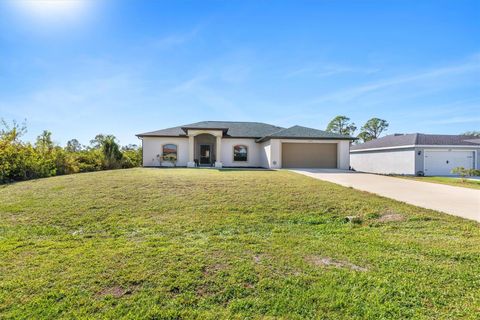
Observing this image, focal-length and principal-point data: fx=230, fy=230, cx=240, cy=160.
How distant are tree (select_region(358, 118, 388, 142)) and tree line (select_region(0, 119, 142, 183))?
49.0 m

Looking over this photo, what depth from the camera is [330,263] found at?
387cm

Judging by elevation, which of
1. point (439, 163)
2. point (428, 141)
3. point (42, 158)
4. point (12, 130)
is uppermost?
point (12, 130)

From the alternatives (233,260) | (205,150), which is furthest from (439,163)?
(233,260)

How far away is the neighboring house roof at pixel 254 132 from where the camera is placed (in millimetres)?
19295

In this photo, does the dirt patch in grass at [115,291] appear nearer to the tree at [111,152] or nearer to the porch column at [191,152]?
the porch column at [191,152]

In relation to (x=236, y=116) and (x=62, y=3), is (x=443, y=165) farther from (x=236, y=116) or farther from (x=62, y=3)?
(x=62, y=3)

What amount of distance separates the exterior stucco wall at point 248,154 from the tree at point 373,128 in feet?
126

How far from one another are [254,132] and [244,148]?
209 centimetres

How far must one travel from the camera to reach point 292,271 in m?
3.59

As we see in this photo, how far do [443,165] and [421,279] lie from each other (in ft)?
77.9

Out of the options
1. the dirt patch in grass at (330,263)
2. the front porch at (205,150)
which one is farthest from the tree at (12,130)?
the dirt patch in grass at (330,263)

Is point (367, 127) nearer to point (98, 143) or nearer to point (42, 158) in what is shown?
point (98, 143)

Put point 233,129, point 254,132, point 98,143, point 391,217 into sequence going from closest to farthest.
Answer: point 391,217
point 254,132
point 233,129
point 98,143

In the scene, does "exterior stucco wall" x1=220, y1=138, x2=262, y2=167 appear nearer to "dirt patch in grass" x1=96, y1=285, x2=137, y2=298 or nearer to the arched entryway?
the arched entryway
